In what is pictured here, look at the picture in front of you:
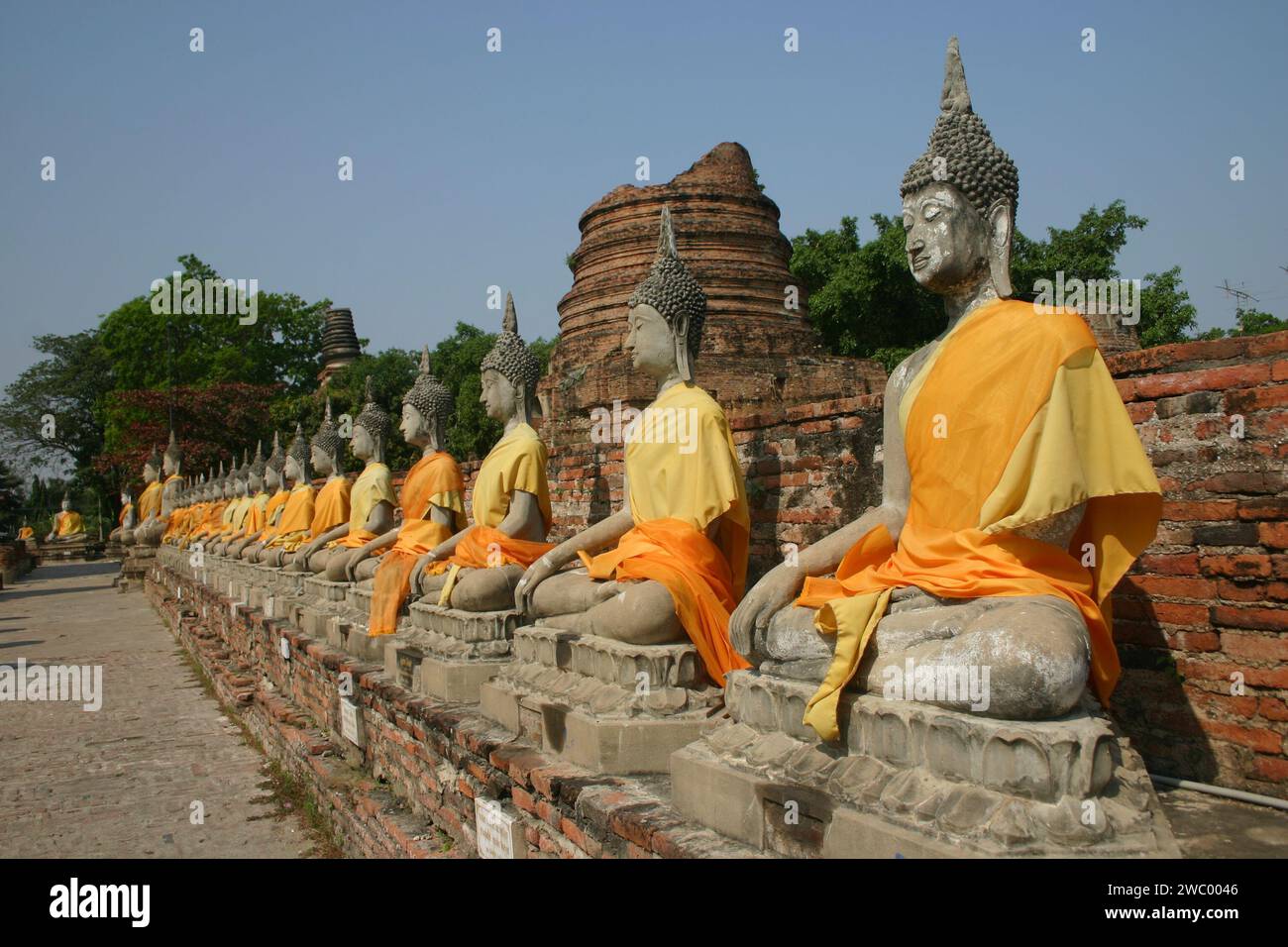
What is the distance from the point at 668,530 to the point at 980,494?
1.59 metres

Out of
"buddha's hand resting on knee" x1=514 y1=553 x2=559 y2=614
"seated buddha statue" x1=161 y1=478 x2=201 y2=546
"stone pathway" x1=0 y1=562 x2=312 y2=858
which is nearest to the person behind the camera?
"buddha's hand resting on knee" x1=514 y1=553 x2=559 y2=614

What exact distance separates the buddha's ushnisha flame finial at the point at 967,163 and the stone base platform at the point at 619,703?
197 centimetres

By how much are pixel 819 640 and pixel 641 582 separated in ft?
3.78

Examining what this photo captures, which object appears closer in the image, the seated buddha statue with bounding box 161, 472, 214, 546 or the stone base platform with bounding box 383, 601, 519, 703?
the stone base platform with bounding box 383, 601, 519, 703

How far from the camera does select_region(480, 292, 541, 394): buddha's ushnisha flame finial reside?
19.8 feet

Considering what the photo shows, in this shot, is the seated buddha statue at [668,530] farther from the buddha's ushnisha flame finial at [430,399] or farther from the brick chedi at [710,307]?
the brick chedi at [710,307]

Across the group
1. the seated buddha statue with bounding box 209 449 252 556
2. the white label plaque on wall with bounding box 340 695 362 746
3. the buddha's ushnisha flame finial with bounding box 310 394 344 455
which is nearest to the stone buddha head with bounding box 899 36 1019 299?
the white label plaque on wall with bounding box 340 695 362 746

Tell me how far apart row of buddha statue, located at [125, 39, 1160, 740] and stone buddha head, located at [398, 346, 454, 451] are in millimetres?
2942

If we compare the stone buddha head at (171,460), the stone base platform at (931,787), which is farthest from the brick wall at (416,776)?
the stone buddha head at (171,460)

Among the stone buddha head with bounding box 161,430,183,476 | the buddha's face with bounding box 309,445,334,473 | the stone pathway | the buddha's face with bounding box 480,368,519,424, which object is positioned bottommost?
the stone pathway

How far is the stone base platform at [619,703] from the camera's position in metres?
3.78

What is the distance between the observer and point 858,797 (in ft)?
8.64

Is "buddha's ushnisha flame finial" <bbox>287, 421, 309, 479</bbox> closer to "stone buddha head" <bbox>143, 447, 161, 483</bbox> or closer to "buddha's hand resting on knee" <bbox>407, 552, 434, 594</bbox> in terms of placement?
"buddha's hand resting on knee" <bbox>407, 552, 434, 594</bbox>

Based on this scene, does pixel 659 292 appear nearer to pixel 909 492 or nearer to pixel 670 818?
pixel 909 492
